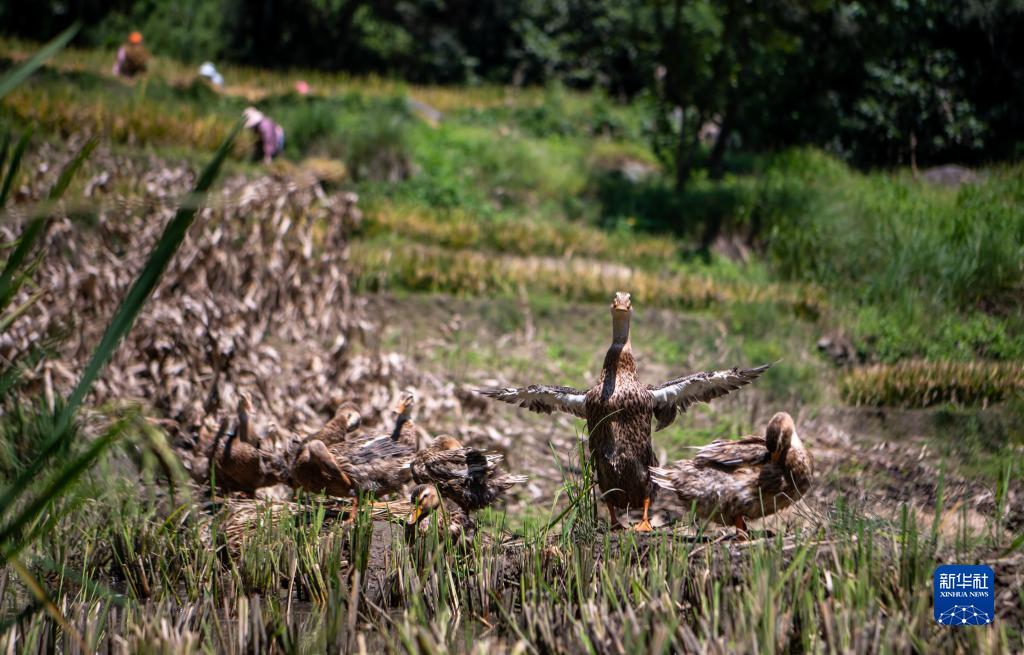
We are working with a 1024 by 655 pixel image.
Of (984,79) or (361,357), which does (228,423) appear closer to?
(361,357)

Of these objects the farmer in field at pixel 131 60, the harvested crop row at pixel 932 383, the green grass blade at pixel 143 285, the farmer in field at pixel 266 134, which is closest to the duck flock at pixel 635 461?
the harvested crop row at pixel 932 383

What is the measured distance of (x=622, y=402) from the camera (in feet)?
13.8

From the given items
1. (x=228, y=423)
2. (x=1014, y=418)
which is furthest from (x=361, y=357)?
(x=1014, y=418)

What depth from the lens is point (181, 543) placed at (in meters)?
4.35

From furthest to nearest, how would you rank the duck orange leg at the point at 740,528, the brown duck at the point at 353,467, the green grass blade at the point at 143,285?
the brown duck at the point at 353,467 → the duck orange leg at the point at 740,528 → the green grass blade at the point at 143,285

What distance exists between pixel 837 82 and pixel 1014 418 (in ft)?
19.9

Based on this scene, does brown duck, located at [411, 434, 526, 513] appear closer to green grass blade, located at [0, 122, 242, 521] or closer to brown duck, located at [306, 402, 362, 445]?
brown duck, located at [306, 402, 362, 445]

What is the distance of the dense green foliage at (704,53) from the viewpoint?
18.4ft

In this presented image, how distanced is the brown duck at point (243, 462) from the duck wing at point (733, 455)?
2352 mm

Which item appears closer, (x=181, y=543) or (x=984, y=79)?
(x=181, y=543)

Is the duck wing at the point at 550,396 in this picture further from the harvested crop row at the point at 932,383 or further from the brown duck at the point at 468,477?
the harvested crop row at the point at 932,383

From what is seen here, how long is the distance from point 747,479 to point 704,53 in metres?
10.1

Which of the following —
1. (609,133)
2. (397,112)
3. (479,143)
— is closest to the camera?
(479,143)

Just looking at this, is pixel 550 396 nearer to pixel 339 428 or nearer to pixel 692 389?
pixel 692 389
